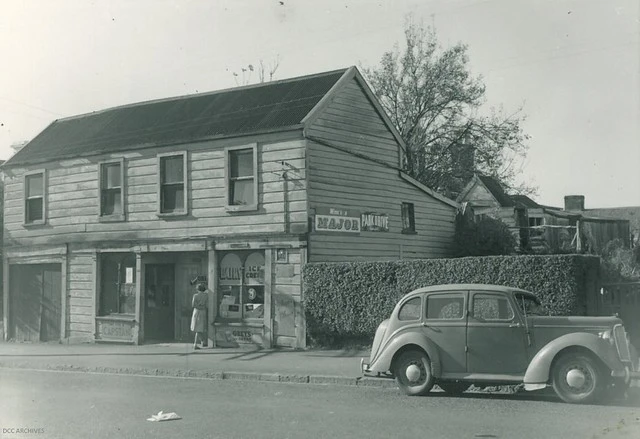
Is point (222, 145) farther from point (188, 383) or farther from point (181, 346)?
point (188, 383)

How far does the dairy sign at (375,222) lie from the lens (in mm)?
19484

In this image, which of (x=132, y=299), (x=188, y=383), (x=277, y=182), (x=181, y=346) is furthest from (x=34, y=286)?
(x=188, y=383)

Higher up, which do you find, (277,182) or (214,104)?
(214,104)

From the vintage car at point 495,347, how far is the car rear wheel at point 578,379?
13 mm

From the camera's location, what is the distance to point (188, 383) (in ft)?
42.2

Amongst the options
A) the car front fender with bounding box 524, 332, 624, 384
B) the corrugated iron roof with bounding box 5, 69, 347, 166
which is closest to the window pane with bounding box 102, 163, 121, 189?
the corrugated iron roof with bounding box 5, 69, 347, 166

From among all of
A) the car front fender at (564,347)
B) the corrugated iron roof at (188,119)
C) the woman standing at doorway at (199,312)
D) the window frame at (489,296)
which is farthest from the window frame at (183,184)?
the car front fender at (564,347)

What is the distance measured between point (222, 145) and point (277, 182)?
1917 mm

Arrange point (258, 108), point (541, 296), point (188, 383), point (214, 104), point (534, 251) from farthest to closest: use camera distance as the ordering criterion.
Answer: point (534, 251) < point (214, 104) < point (258, 108) < point (541, 296) < point (188, 383)

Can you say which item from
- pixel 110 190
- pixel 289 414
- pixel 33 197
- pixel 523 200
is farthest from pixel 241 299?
pixel 523 200

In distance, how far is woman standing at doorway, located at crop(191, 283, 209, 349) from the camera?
17766 mm

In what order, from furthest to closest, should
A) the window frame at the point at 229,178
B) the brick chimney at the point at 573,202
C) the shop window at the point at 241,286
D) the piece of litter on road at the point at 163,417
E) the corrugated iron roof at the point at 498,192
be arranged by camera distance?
the brick chimney at the point at 573,202 < the corrugated iron roof at the point at 498,192 < the shop window at the point at 241,286 < the window frame at the point at 229,178 < the piece of litter on road at the point at 163,417

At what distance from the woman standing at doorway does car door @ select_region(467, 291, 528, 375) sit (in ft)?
29.2

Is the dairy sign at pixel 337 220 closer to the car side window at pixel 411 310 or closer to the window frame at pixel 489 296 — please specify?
the car side window at pixel 411 310
